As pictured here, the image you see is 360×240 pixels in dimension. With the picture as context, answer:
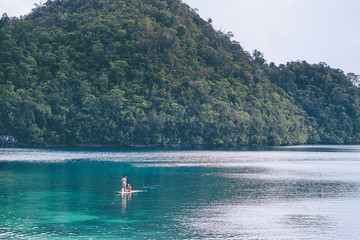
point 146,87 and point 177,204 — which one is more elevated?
point 146,87

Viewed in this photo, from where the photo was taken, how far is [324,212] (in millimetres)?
34594

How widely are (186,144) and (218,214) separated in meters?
89.0

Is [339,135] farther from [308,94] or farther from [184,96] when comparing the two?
[184,96]

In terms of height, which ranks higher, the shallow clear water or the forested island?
the forested island

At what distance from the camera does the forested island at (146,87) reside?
370 feet

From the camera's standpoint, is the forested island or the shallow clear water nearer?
the shallow clear water

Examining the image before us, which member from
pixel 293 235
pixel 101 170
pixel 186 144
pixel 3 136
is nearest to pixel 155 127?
pixel 186 144

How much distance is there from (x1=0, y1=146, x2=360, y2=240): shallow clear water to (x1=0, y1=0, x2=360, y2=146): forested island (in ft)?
174

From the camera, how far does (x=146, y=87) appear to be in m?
128

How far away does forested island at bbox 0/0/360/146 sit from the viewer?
113 m

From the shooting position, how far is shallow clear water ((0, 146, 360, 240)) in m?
27.9

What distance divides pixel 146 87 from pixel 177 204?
309ft

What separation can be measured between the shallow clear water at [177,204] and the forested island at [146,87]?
174ft

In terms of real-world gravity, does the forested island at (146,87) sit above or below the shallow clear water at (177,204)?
above
